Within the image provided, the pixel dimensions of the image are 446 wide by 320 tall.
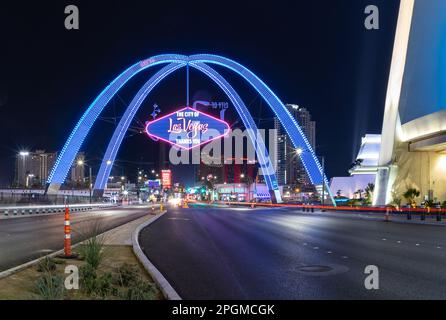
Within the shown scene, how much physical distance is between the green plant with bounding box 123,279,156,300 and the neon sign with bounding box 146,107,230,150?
6446 centimetres

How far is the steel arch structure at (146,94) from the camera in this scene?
67.0 meters

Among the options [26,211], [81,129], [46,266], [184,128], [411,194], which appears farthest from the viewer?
[184,128]

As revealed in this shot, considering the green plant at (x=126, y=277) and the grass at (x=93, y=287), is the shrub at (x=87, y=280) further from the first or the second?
the green plant at (x=126, y=277)

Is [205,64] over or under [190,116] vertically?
over

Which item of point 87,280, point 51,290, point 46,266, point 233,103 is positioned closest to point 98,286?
point 87,280

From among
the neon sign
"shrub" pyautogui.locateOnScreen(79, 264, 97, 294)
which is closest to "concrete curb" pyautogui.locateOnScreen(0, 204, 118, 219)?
the neon sign

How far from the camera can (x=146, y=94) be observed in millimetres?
81188

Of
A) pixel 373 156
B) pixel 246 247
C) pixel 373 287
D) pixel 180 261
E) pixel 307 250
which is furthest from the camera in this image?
pixel 373 156

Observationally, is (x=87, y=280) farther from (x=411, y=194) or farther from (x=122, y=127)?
(x=122, y=127)

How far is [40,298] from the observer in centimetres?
766

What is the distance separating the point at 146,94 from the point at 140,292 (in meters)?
75.1
